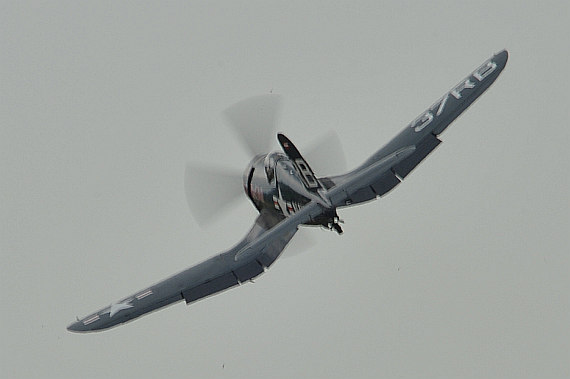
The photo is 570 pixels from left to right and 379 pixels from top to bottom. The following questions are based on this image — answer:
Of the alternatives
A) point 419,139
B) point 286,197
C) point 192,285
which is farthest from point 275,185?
point 419,139

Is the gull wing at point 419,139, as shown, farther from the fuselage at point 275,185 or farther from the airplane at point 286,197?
the fuselage at point 275,185

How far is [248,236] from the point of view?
5266 centimetres

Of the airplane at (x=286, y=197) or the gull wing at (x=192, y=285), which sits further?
the gull wing at (x=192, y=285)

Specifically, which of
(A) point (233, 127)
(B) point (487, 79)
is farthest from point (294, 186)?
(B) point (487, 79)

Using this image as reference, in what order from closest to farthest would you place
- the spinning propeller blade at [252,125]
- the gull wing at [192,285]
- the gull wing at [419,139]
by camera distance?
the gull wing at [192,285] → the gull wing at [419,139] → the spinning propeller blade at [252,125]

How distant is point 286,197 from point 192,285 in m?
4.93

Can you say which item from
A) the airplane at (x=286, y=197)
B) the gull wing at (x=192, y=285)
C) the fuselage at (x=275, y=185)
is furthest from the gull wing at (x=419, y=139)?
the gull wing at (x=192, y=285)

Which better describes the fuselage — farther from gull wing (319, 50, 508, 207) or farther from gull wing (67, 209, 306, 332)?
gull wing (67, 209, 306, 332)

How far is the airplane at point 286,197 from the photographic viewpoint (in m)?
46.5

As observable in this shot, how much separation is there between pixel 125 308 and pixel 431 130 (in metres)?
13.9

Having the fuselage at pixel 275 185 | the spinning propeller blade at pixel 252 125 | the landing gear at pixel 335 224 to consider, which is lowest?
the landing gear at pixel 335 224

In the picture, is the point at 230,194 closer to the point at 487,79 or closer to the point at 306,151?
the point at 306,151

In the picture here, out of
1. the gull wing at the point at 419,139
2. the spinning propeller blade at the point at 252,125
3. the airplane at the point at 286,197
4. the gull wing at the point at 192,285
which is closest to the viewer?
the airplane at the point at 286,197

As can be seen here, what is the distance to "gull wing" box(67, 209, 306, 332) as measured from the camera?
48344mm
